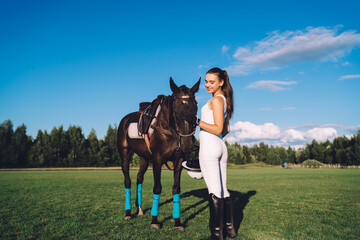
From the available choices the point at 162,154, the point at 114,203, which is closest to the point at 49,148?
the point at 114,203

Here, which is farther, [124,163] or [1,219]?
[124,163]

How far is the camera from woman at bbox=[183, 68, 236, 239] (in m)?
3.72

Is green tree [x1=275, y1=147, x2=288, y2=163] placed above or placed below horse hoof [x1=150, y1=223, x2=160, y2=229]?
below

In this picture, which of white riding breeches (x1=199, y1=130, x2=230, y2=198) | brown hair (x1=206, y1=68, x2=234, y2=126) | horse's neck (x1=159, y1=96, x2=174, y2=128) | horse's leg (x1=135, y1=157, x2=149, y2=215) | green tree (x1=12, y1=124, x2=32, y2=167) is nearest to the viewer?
white riding breeches (x1=199, y1=130, x2=230, y2=198)

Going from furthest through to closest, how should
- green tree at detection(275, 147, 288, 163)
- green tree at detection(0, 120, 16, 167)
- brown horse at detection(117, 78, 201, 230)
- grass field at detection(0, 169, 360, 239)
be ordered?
green tree at detection(275, 147, 288, 163)
green tree at detection(0, 120, 16, 167)
grass field at detection(0, 169, 360, 239)
brown horse at detection(117, 78, 201, 230)

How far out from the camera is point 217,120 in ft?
12.1

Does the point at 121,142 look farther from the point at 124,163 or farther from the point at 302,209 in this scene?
the point at 302,209

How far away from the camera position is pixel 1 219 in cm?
611

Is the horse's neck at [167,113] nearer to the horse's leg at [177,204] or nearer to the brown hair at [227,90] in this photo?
the horse's leg at [177,204]

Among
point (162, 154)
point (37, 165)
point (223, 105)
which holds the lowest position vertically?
point (37, 165)

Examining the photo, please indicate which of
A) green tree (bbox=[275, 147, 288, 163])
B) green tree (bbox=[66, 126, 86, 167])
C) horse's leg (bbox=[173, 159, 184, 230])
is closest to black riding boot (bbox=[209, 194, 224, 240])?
horse's leg (bbox=[173, 159, 184, 230])

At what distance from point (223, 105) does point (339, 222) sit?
471 centimetres

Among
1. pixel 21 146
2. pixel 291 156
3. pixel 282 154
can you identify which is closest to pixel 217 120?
pixel 21 146

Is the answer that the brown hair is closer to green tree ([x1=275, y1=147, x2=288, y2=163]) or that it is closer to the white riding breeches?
the white riding breeches
